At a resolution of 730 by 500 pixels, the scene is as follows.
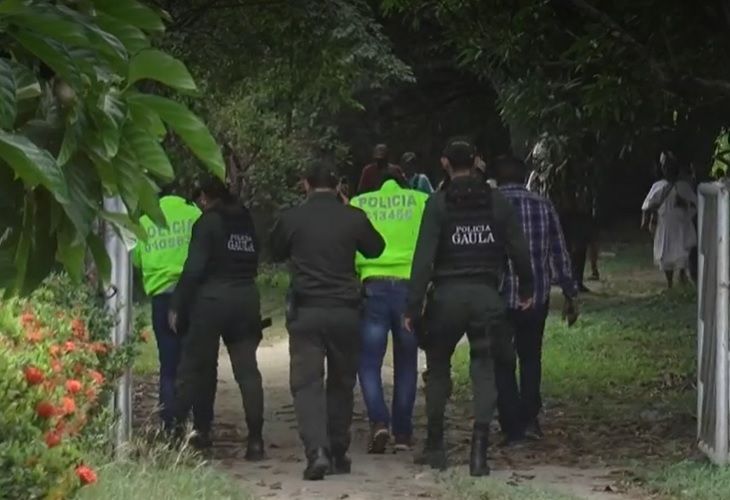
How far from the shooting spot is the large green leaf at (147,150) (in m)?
2.82

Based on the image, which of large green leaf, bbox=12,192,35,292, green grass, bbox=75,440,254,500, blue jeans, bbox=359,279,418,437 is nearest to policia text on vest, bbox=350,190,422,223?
blue jeans, bbox=359,279,418,437

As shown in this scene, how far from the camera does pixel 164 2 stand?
36.1 ft

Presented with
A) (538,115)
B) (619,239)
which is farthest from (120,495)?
(619,239)

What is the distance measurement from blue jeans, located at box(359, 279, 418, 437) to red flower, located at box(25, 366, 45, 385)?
542 cm

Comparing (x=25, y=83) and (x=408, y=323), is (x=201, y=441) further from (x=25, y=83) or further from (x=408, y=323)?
(x=25, y=83)

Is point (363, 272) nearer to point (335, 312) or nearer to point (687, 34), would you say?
point (335, 312)

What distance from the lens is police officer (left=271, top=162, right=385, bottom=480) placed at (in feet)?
29.3

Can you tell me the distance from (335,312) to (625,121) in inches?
167

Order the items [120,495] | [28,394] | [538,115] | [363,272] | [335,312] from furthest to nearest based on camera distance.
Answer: [538,115], [363,272], [335,312], [120,495], [28,394]

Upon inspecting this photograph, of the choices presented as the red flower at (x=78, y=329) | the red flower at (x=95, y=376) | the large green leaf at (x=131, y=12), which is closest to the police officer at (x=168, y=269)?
the red flower at (x=78, y=329)

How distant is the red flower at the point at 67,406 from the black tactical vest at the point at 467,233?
166 inches

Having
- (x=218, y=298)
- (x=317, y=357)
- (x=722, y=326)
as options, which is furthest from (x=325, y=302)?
(x=722, y=326)

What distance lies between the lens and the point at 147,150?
2.84 meters

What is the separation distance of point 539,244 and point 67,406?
567cm
